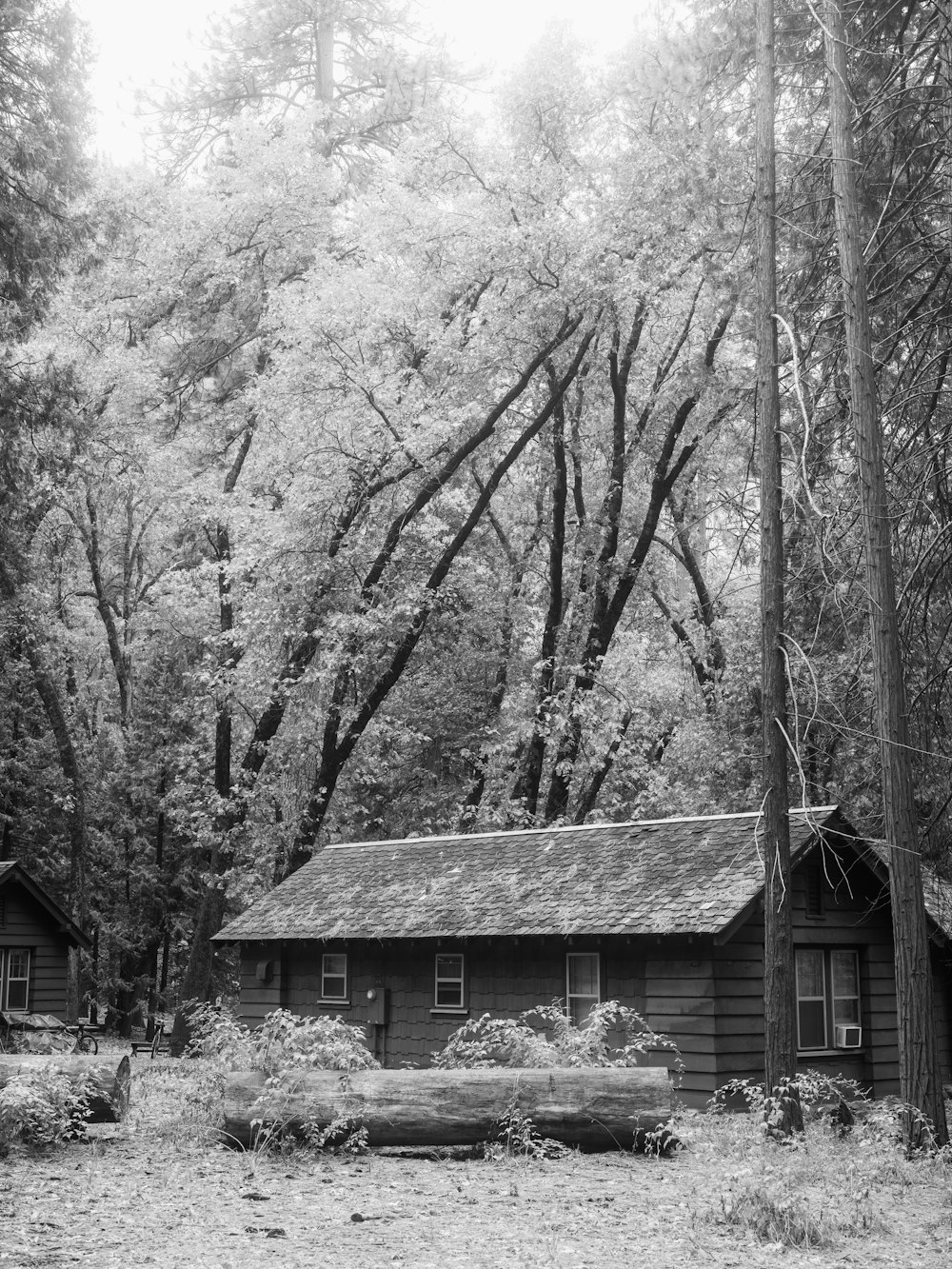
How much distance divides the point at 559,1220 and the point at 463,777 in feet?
74.5

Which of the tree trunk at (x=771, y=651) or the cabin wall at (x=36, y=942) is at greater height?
the tree trunk at (x=771, y=651)

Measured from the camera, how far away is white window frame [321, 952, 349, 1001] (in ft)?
73.4

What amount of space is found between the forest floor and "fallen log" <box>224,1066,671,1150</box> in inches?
10.3

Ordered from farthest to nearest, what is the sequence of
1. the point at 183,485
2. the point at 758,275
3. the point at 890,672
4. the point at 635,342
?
the point at 183,485 → the point at 635,342 → the point at 758,275 → the point at 890,672

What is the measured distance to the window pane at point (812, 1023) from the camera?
61.7 ft

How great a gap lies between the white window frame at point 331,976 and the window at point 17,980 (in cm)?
743

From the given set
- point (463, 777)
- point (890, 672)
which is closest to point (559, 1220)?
point (890, 672)

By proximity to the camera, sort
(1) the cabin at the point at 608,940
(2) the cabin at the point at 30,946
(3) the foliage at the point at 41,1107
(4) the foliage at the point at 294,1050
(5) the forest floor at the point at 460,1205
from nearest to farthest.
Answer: (5) the forest floor at the point at 460,1205 → (3) the foliage at the point at 41,1107 → (4) the foliage at the point at 294,1050 → (1) the cabin at the point at 608,940 → (2) the cabin at the point at 30,946

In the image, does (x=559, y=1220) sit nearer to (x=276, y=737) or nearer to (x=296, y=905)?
(x=296, y=905)

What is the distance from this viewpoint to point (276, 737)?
92.9ft

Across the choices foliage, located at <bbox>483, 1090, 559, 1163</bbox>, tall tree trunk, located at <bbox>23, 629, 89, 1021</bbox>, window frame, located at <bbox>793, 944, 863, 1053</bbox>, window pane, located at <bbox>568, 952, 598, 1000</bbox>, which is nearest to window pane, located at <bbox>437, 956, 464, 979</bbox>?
window pane, located at <bbox>568, 952, 598, 1000</bbox>

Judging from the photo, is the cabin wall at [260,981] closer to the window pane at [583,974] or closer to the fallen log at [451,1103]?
the window pane at [583,974]

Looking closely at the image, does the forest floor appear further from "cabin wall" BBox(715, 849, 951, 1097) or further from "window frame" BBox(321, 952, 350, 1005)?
"window frame" BBox(321, 952, 350, 1005)

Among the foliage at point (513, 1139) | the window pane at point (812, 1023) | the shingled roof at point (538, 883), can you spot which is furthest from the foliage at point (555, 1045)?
the window pane at point (812, 1023)
